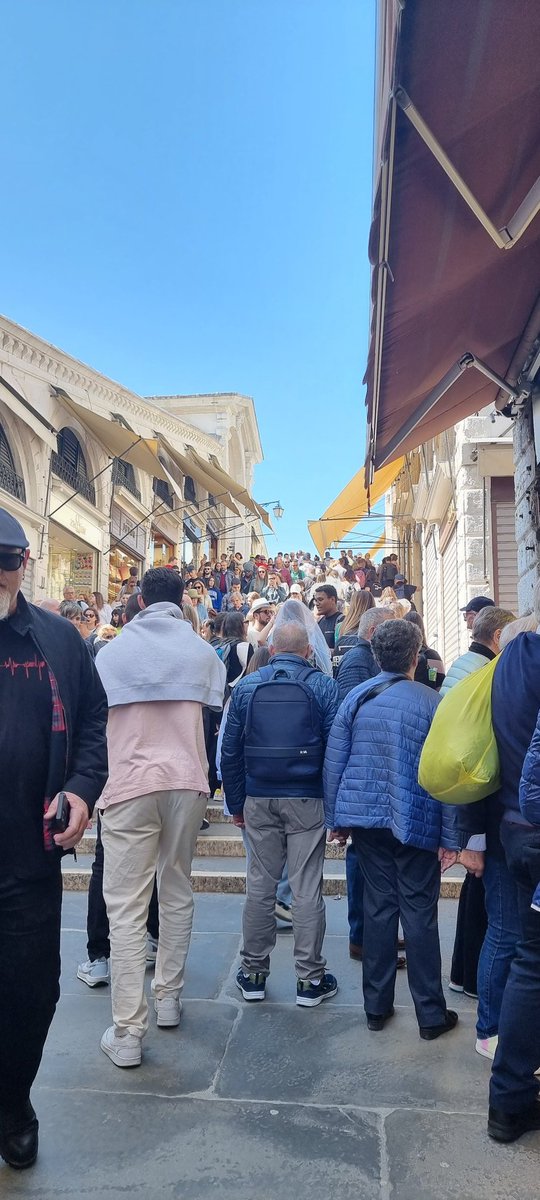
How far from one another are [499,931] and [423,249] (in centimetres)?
333

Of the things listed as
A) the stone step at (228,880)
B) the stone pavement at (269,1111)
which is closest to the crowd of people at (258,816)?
the stone pavement at (269,1111)

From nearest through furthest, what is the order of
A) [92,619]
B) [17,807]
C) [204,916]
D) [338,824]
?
[17,807]
[338,824]
[204,916]
[92,619]

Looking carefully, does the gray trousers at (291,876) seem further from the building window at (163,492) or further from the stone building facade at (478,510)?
the building window at (163,492)

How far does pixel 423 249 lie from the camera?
4.06 meters

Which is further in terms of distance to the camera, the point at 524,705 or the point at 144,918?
the point at 144,918

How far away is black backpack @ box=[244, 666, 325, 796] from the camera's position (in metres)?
3.76

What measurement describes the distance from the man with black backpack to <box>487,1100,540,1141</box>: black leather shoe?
1.23 meters

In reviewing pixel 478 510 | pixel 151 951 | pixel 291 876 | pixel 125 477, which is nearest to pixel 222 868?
pixel 151 951

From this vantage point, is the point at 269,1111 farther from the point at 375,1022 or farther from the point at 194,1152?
the point at 375,1022

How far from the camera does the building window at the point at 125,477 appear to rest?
22.3 meters

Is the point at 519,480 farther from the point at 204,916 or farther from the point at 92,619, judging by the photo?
the point at 92,619

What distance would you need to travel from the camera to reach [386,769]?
3.49m

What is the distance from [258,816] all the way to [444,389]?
3540 mm

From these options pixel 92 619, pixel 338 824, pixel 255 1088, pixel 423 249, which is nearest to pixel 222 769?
pixel 338 824
